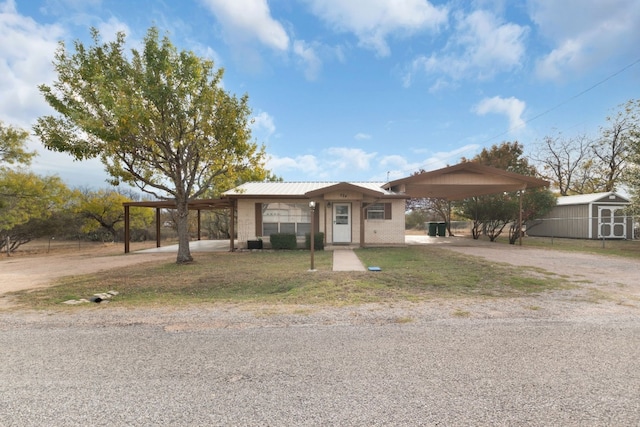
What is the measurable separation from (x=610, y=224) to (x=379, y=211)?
49.5ft

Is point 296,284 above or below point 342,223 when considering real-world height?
below

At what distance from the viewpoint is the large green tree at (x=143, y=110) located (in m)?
8.66

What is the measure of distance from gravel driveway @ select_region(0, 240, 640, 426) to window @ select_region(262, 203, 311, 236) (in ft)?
32.9

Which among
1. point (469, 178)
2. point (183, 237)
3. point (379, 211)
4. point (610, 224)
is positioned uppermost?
point (469, 178)

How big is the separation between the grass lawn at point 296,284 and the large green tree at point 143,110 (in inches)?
144

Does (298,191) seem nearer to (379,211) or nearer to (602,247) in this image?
(379,211)

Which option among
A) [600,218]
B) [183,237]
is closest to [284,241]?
[183,237]

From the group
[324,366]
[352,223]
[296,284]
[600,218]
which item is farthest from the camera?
[600,218]

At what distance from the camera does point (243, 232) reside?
14.7m

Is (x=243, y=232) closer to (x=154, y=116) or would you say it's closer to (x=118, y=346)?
(x=154, y=116)

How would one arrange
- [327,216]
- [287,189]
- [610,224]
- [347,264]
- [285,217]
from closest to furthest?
[347,264] < [285,217] < [327,216] < [287,189] < [610,224]

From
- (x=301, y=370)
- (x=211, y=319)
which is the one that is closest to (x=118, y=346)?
(x=211, y=319)

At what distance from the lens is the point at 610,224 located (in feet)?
61.1

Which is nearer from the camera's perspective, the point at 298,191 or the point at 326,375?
the point at 326,375
